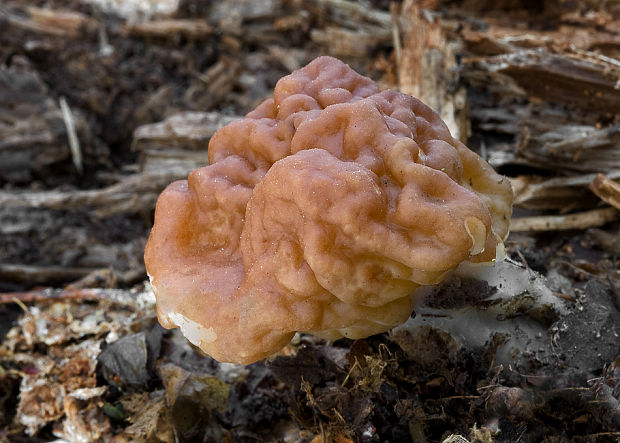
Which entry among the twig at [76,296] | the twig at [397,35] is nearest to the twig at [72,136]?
the twig at [76,296]

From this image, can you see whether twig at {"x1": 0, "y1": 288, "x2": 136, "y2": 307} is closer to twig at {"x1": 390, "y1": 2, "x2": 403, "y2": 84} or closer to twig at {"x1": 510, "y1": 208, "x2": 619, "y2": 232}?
twig at {"x1": 510, "y1": 208, "x2": 619, "y2": 232}

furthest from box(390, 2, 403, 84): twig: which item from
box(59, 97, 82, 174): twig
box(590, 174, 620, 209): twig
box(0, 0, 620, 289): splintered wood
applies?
box(59, 97, 82, 174): twig

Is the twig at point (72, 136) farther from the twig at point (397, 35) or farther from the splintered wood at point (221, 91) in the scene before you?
the twig at point (397, 35)

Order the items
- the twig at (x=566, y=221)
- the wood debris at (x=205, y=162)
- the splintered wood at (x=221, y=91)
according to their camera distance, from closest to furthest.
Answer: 1. the wood debris at (x=205, y=162)
2. the twig at (x=566, y=221)
3. the splintered wood at (x=221, y=91)

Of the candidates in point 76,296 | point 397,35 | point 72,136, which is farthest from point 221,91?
point 76,296

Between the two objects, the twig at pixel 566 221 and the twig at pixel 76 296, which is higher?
the twig at pixel 566 221

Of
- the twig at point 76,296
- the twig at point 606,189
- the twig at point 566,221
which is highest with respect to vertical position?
the twig at point 606,189
